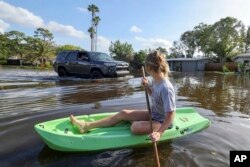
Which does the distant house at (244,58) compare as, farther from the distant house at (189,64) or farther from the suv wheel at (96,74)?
the suv wheel at (96,74)

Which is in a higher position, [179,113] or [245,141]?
[179,113]

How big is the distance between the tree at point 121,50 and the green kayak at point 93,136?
6468 centimetres

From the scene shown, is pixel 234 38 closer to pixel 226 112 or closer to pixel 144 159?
pixel 226 112

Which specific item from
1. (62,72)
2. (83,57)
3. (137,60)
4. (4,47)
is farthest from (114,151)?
(4,47)

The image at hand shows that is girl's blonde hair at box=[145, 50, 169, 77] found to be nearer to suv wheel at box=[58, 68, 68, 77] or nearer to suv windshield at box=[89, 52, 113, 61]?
suv windshield at box=[89, 52, 113, 61]

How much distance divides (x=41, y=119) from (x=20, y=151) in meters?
2.15

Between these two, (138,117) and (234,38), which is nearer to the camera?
(138,117)

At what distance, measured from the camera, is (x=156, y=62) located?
473 cm

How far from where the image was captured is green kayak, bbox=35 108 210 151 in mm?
→ 4797

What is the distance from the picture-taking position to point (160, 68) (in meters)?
4.80

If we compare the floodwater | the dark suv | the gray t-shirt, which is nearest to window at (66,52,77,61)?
the dark suv

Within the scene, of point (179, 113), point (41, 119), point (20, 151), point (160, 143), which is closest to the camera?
point (20, 151)

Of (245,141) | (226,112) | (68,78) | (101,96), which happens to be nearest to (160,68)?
(245,141)

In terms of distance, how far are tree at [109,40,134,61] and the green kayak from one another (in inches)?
2547
